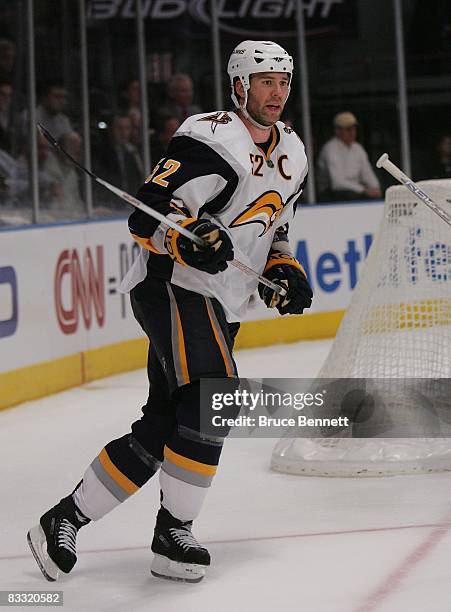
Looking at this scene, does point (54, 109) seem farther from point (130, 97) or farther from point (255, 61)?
point (255, 61)

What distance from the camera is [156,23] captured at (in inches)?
323

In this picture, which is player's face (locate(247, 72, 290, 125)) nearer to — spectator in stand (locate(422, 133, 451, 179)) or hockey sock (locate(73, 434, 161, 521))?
hockey sock (locate(73, 434, 161, 521))

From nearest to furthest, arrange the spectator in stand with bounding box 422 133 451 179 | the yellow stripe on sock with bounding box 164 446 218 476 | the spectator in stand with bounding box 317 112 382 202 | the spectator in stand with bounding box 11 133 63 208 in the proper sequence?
the yellow stripe on sock with bounding box 164 446 218 476, the spectator in stand with bounding box 11 133 63 208, the spectator in stand with bounding box 317 112 382 202, the spectator in stand with bounding box 422 133 451 179

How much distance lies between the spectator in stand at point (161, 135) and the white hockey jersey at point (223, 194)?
4.59 metres

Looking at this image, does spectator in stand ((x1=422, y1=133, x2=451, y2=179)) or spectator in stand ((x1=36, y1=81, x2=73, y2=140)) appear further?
spectator in stand ((x1=422, y1=133, x2=451, y2=179))

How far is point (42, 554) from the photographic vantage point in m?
3.19

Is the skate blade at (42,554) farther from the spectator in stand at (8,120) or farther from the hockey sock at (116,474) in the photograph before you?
the spectator in stand at (8,120)

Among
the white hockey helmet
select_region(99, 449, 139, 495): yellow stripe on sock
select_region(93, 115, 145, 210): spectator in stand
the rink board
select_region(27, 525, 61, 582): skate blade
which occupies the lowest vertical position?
select_region(27, 525, 61, 582): skate blade

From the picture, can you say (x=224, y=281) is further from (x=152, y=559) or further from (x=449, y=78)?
(x=449, y=78)

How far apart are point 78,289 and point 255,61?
324 cm

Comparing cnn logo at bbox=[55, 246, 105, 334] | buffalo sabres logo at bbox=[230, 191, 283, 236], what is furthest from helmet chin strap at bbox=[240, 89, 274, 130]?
cnn logo at bbox=[55, 246, 105, 334]

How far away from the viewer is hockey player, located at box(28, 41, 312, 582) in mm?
3096

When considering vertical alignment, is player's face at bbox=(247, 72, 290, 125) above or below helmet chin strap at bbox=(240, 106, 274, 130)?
above

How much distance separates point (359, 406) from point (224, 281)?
1292 mm
